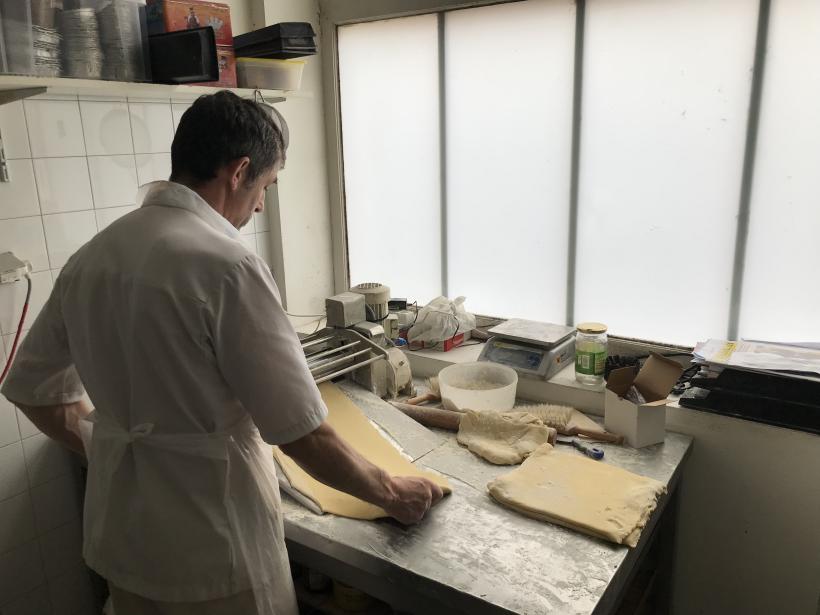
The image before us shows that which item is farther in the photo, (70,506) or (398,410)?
(70,506)

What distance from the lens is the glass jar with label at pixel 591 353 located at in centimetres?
178

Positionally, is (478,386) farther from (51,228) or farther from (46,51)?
(46,51)

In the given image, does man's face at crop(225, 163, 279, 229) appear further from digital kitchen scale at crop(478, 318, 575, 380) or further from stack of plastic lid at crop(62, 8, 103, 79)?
digital kitchen scale at crop(478, 318, 575, 380)

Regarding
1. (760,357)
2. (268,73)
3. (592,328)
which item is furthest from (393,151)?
(760,357)

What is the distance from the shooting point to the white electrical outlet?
62.5 inches

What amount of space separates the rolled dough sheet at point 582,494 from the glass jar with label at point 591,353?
1.18 feet

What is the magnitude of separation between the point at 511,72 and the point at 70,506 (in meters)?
1.88

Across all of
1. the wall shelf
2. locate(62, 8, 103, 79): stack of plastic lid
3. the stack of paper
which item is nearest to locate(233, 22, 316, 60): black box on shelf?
the wall shelf

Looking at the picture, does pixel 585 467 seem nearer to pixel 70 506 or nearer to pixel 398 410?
pixel 398 410

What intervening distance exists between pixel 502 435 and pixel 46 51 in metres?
1.38

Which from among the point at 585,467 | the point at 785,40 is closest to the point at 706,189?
the point at 785,40

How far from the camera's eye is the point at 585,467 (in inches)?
57.3

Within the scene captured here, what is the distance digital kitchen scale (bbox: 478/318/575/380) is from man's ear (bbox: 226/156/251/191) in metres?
1.00

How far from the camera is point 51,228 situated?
1.72 meters
